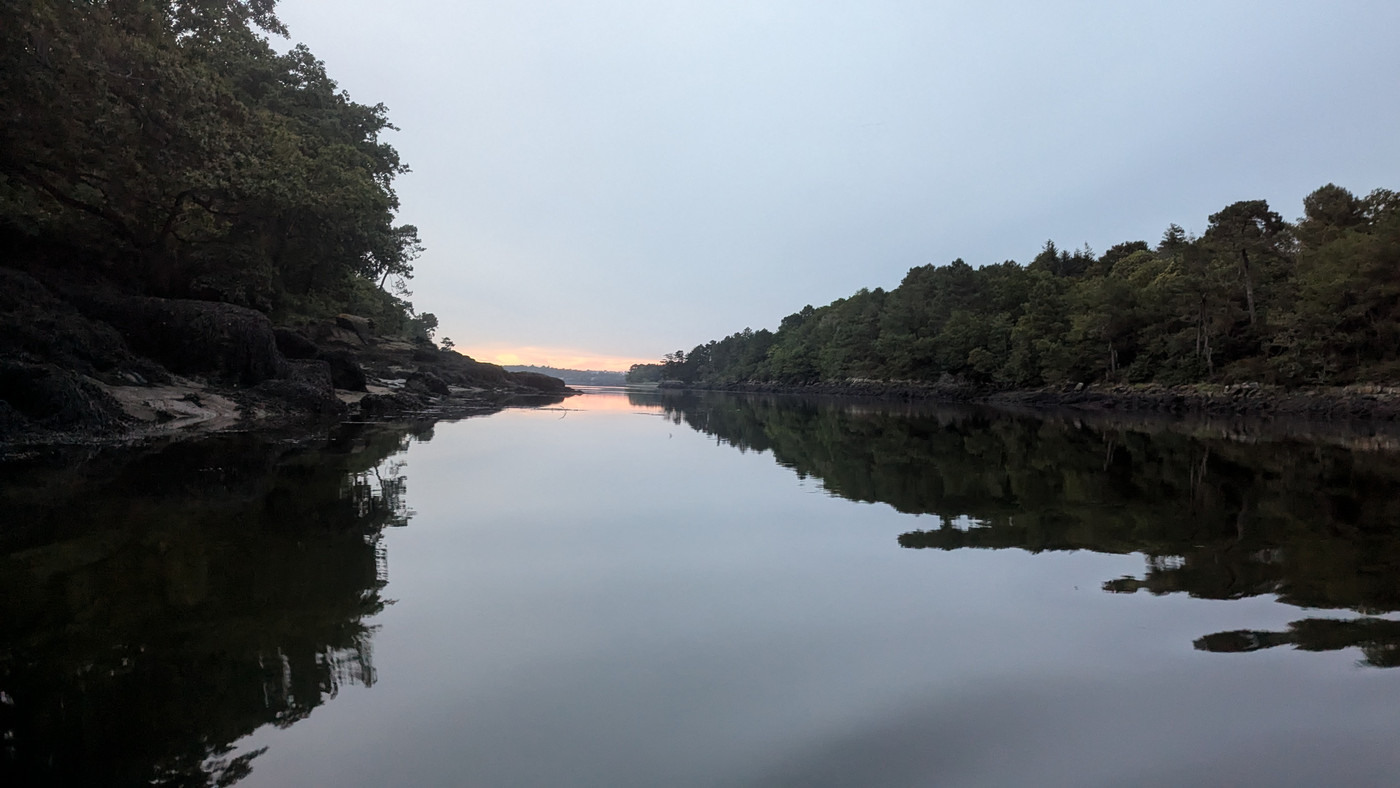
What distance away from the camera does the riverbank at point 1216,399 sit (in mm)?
23359

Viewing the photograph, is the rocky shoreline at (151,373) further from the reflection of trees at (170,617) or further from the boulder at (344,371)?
the reflection of trees at (170,617)

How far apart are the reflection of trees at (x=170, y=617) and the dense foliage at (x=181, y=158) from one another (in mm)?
7798

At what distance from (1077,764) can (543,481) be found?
6.95m

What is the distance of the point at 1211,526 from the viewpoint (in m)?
6.02

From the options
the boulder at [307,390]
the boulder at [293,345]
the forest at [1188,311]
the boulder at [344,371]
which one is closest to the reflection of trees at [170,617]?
the boulder at [307,390]

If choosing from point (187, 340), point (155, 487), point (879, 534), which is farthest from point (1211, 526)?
point (187, 340)

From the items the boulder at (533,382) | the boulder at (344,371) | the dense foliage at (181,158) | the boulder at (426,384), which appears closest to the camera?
the dense foliage at (181,158)

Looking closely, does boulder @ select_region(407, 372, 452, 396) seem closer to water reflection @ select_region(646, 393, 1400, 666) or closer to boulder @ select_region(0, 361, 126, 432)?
boulder @ select_region(0, 361, 126, 432)

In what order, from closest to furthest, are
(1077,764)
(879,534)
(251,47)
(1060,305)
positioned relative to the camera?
1. (1077,764)
2. (879,534)
3. (251,47)
4. (1060,305)

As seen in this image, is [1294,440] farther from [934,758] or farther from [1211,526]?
[934,758]

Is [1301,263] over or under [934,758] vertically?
over

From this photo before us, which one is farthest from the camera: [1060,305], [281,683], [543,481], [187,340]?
[1060,305]

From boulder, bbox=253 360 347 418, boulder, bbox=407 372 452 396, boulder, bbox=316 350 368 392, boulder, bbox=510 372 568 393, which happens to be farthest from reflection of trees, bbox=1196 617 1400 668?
boulder, bbox=510 372 568 393

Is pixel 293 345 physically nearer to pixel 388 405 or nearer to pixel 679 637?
pixel 388 405
